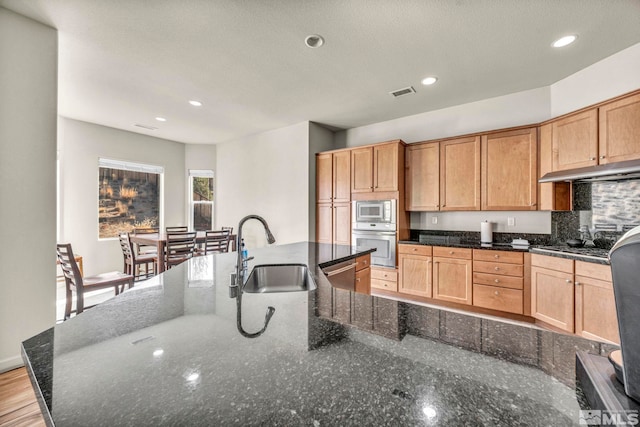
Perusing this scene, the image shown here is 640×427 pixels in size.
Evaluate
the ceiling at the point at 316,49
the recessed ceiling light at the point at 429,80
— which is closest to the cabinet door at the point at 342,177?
the ceiling at the point at 316,49

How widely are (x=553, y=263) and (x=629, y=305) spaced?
2.81 meters

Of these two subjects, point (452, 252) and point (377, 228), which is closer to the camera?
point (452, 252)

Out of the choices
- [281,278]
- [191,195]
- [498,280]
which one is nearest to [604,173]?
[498,280]

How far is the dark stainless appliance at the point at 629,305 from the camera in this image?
480 mm

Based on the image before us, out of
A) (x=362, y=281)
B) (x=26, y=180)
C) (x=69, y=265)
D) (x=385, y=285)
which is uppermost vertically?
(x=26, y=180)

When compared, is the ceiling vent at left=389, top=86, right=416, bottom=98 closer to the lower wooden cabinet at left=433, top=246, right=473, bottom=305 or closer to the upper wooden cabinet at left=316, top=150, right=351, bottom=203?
the upper wooden cabinet at left=316, top=150, right=351, bottom=203

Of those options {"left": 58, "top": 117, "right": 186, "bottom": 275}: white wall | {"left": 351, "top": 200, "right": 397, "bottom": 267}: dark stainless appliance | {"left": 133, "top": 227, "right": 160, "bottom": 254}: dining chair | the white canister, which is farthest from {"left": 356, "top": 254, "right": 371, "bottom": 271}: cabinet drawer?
{"left": 58, "top": 117, "right": 186, "bottom": 275}: white wall

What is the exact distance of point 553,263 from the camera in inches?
105

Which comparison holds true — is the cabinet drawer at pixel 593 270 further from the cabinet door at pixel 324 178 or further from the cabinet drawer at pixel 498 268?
the cabinet door at pixel 324 178

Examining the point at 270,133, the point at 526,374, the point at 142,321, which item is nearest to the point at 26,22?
the point at 142,321

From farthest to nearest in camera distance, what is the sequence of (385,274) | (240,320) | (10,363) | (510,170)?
(385,274)
(510,170)
(10,363)
(240,320)

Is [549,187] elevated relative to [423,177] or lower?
lower

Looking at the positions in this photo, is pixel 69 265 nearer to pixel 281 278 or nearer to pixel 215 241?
pixel 215 241

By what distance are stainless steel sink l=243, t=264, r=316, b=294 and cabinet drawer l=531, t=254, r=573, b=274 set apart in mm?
2523
